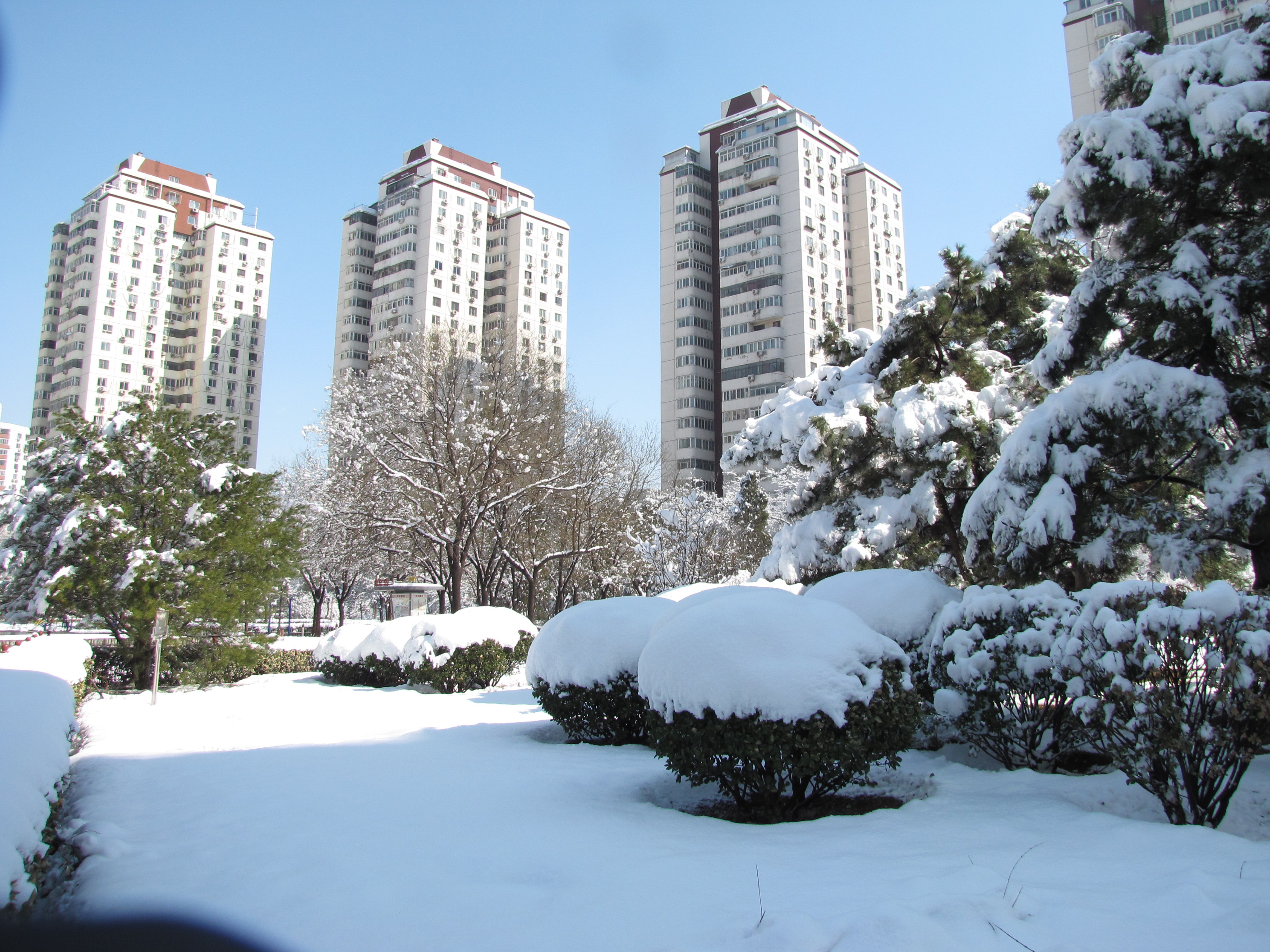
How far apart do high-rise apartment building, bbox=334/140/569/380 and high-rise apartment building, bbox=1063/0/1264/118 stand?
5027cm

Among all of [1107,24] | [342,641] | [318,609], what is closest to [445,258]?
[318,609]

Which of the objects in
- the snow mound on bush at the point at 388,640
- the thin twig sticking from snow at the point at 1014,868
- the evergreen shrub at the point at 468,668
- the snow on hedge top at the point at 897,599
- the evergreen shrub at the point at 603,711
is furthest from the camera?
the snow mound on bush at the point at 388,640

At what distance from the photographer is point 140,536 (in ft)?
49.0

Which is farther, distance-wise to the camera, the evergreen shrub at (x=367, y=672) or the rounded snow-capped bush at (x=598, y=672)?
the evergreen shrub at (x=367, y=672)

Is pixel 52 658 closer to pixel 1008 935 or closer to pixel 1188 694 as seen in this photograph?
pixel 1008 935

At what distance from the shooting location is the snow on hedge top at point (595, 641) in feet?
28.3

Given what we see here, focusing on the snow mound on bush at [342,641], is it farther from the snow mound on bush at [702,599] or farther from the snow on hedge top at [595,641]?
the snow mound on bush at [702,599]

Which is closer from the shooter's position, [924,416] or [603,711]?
[603,711]

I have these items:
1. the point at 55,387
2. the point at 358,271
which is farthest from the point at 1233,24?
the point at 55,387

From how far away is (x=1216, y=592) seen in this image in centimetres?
496

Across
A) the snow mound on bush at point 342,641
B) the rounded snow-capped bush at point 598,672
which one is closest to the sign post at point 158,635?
the snow mound on bush at point 342,641

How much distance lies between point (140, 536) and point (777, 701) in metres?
14.1

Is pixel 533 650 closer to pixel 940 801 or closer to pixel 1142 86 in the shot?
pixel 940 801

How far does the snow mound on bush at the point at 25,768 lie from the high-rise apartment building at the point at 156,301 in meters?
84.5
